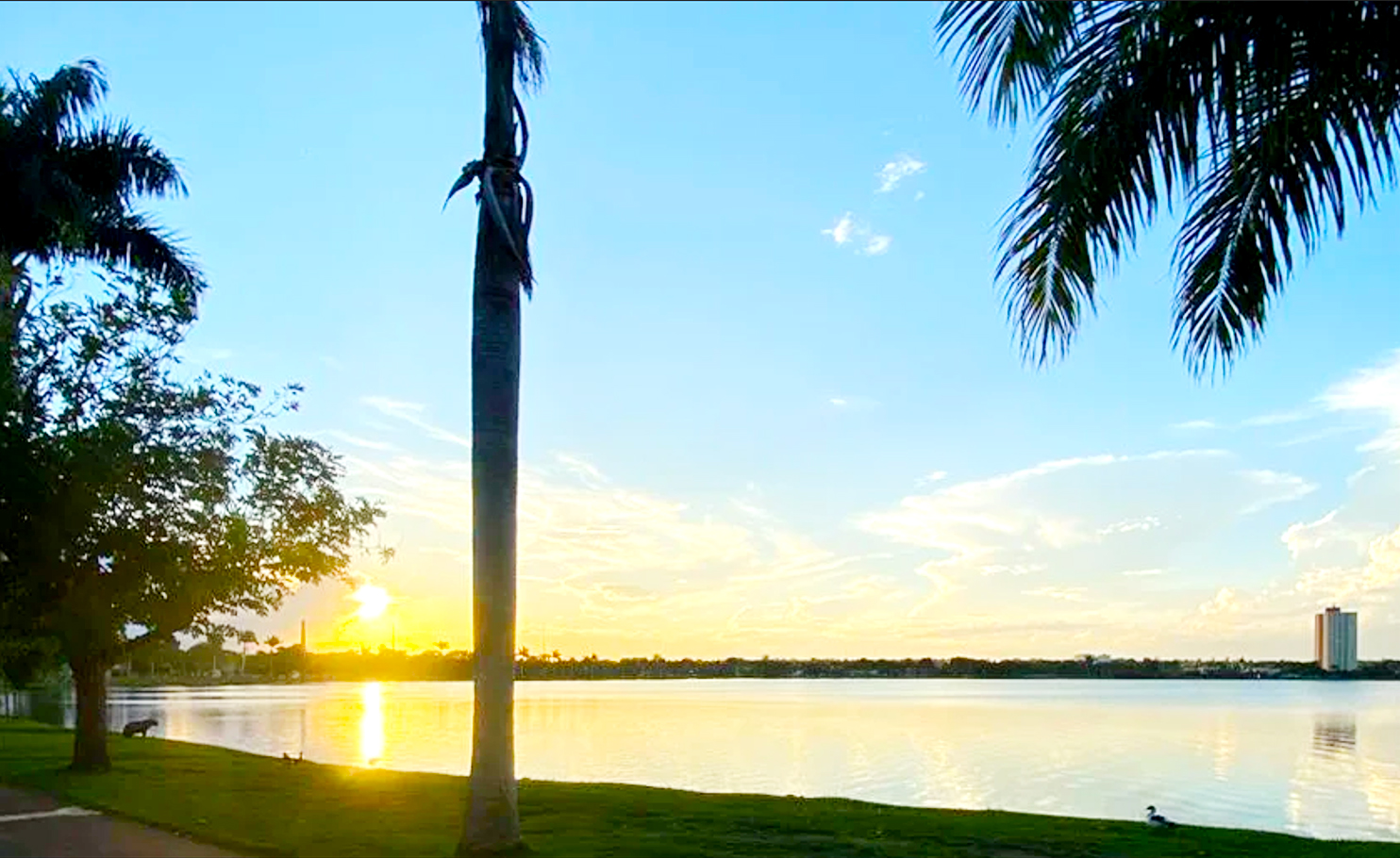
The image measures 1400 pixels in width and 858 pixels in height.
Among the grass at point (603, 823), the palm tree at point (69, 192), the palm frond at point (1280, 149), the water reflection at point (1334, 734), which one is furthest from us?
the water reflection at point (1334, 734)

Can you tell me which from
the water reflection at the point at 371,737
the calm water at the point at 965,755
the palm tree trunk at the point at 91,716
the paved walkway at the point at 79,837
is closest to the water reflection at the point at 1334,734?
the calm water at the point at 965,755

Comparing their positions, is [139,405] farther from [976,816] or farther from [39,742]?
[39,742]

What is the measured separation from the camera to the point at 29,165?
22.4 m

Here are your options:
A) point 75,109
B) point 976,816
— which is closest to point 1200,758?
point 976,816

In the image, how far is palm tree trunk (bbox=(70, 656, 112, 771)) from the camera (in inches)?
901

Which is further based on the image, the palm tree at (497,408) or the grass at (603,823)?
the grass at (603,823)

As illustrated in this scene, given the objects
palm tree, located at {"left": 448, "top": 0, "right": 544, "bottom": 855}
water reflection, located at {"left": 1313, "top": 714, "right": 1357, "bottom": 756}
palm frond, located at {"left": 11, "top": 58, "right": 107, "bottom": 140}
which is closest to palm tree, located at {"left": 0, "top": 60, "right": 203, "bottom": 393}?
palm frond, located at {"left": 11, "top": 58, "right": 107, "bottom": 140}

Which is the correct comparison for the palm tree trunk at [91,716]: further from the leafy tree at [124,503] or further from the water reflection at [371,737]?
the water reflection at [371,737]

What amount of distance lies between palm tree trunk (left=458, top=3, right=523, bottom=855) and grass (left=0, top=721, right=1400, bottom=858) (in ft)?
3.42

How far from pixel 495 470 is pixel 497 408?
22.4 inches

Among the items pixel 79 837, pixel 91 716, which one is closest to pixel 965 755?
pixel 91 716

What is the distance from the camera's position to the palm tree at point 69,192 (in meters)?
22.4

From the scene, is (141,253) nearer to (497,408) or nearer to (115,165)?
(115,165)

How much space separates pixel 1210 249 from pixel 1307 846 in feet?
31.0
